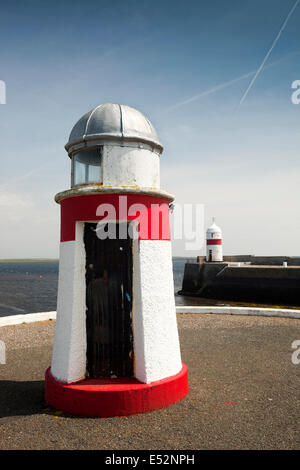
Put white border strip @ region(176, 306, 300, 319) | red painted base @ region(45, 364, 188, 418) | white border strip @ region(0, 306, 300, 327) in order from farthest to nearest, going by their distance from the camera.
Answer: white border strip @ region(176, 306, 300, 319), white border strip @ region(0, 306, 300, 327), red painted base @ region(45, 364, 188, 418)

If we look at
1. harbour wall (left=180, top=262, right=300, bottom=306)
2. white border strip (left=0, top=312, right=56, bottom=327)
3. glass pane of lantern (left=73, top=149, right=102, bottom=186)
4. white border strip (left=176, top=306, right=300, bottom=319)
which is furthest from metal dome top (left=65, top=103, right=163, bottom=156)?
harbour wall (left=180, top=262, right=300, bottom=306)

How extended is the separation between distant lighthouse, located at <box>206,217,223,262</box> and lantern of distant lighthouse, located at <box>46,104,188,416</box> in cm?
2927

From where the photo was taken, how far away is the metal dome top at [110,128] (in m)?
5.25

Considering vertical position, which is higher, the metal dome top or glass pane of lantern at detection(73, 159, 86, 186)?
the metal dome top

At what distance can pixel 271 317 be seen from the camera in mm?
11375

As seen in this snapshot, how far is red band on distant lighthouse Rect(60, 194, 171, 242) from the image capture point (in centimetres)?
518

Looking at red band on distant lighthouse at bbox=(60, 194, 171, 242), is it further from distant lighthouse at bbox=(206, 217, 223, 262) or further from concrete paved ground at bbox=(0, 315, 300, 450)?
distant lighthouse at bbox=(206, 217, 223, 262)

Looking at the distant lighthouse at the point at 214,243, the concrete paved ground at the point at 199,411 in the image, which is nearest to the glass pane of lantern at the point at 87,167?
the concrete paved ground at the point at 199,411

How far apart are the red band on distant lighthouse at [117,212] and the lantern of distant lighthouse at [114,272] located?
2 cm

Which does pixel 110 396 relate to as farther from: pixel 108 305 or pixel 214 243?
pixel 214 243

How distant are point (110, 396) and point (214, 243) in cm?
3068

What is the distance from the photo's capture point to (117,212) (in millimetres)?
5180
